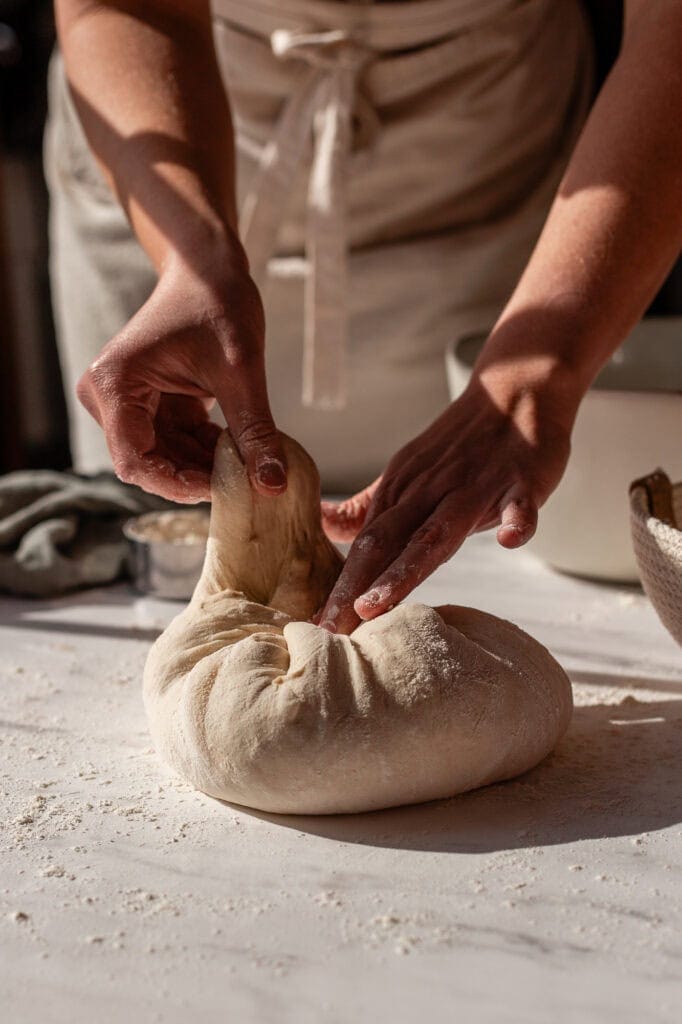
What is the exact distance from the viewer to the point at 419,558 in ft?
3.76

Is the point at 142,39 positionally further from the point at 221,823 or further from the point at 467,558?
the point at 221,823

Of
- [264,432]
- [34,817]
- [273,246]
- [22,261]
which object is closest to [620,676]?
[264,432]

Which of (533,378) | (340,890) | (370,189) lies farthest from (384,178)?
(340,890)

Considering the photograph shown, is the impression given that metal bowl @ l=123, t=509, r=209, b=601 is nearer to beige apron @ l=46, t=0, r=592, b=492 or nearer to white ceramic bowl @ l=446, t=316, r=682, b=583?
beige apron @ l=46, t=0, r=592, b=492


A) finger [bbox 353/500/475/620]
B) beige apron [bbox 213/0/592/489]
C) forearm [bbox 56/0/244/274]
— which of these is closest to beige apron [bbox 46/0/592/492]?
beige apron [bbox 213/0/592/489]

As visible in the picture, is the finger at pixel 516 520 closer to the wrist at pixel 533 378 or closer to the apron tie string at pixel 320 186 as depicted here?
the wrist at pixel 533 378

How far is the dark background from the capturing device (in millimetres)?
3516

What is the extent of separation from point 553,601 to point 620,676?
0.84ft

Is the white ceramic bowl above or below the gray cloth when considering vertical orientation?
above

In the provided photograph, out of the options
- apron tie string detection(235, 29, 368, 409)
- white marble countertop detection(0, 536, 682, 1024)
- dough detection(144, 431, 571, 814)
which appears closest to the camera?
white marble countertop detection(0, 536, 682, 1024)

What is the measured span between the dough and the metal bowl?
419mm

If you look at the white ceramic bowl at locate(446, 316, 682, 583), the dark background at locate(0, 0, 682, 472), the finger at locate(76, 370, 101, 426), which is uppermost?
the finger at locate(76, 370, 101, 426)

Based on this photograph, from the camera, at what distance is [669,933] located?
0.88m

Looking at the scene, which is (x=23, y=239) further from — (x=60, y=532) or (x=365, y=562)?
(x=365, y=562)
